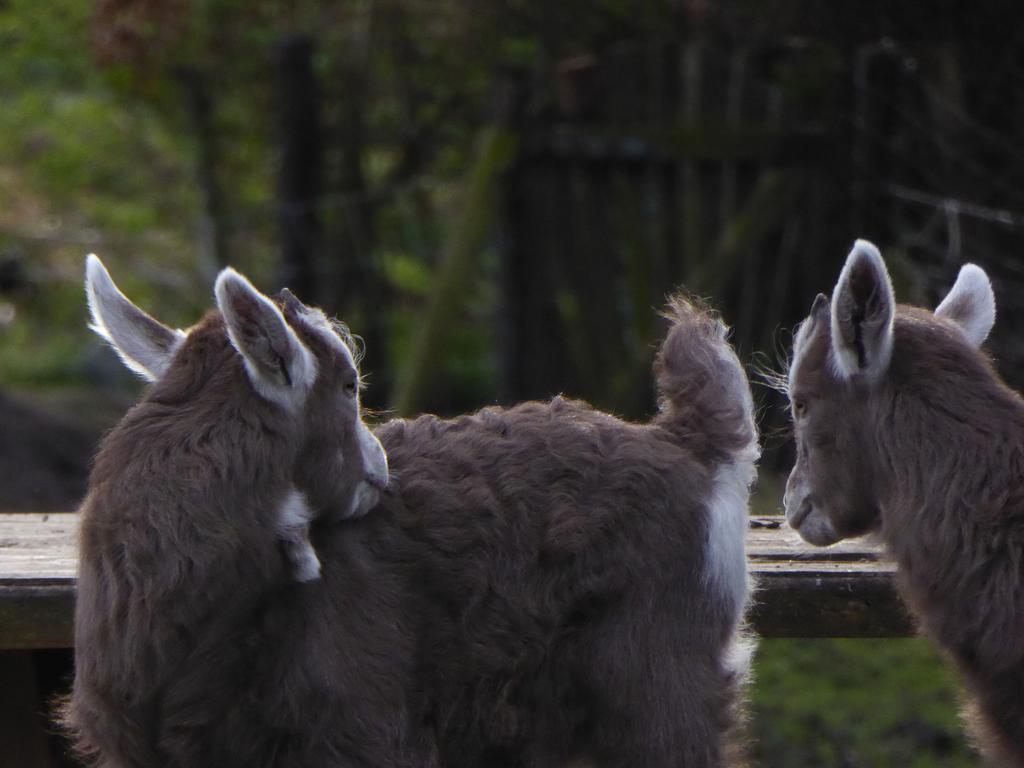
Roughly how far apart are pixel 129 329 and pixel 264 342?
458 millimetres

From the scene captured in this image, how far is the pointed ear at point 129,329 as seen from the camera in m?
3.54

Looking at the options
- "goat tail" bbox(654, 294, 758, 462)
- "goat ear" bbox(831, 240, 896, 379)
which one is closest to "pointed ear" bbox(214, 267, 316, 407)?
"goat tail" bbox(654, 294, 758, 462)

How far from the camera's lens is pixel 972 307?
3.98 meters

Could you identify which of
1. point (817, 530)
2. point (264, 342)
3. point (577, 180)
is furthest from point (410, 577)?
point (577, 180)

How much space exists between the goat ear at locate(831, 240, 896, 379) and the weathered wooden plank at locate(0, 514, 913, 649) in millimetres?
554

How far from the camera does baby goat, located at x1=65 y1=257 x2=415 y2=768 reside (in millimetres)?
3223

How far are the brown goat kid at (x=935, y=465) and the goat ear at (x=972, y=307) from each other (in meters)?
0.19

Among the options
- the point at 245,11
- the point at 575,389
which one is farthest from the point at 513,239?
the point at 245,11

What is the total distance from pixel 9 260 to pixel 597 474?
34.5 ft

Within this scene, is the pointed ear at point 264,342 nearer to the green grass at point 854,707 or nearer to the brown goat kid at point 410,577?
the brown goat kid at point 410,577

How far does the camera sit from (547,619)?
3.55 m

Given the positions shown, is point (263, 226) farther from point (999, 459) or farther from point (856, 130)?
point (999, 459)

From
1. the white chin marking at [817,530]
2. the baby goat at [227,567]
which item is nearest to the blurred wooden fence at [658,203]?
the white chin marking at [817,530]

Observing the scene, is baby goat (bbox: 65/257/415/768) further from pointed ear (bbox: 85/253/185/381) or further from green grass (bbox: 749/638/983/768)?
green grass (bbox: 749/638/983/768)
